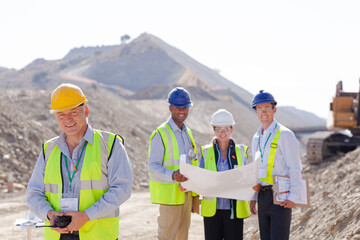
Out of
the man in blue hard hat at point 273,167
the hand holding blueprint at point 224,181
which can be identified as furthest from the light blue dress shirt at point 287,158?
the hand holding blueprint at point 224,181

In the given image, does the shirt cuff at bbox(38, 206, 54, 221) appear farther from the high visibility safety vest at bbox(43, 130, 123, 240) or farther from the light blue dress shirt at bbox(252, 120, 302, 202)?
the light blue dress shirt at bbox(252, 120, 302, 202)

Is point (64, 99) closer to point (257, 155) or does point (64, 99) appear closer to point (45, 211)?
point (45, 211)

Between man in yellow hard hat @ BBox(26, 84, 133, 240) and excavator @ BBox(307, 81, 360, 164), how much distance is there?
36.3 ft

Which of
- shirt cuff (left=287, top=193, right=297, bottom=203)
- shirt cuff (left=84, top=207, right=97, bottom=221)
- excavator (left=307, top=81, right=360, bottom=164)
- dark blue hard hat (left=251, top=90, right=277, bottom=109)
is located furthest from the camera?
excavator (left=307, top=81, right=360, bottom=164)

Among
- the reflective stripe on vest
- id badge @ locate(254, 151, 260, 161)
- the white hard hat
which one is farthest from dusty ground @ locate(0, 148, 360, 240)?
the white hard hat

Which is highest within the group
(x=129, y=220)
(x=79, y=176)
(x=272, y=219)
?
(x=79, y=176)

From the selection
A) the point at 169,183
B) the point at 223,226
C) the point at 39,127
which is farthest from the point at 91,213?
the point at 39,127

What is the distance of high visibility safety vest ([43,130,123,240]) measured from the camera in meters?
3.08

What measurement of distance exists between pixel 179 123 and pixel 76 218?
2.12 metres

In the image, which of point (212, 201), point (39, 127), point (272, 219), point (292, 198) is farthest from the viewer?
point (39, 127)

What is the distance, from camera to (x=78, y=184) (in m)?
3.10

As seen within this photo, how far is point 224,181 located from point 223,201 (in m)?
0.37

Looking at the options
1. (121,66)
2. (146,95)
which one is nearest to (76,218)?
(146,95)

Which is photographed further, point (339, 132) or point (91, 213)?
point (339, 132)
